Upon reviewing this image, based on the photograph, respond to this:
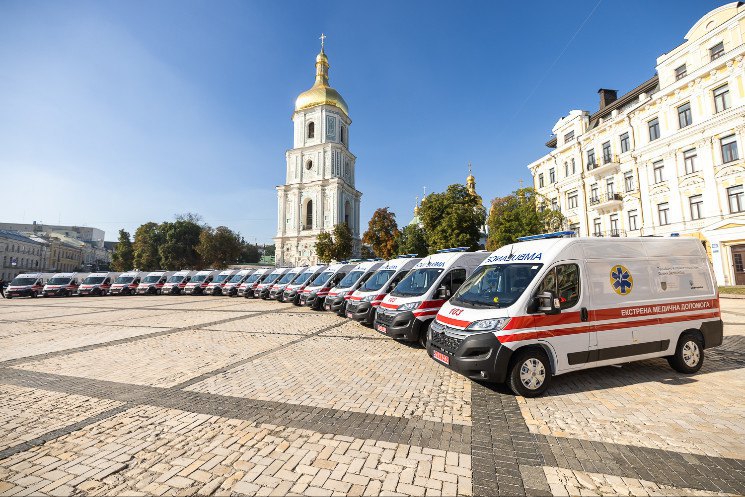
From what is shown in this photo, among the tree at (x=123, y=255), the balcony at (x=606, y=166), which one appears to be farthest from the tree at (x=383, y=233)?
the tree at (x=123, y=255)

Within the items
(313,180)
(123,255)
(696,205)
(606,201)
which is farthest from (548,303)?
(123,255)

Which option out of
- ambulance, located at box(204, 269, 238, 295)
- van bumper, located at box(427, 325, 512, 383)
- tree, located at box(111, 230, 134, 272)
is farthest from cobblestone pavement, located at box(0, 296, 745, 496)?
tree, located at box(111, 230, 134, 272)

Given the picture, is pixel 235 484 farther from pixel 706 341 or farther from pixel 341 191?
pixel 341 191

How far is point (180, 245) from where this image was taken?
51562mm

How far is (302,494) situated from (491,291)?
4103 millimetres

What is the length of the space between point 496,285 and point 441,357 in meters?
1.54

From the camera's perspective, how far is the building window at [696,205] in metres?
23.1

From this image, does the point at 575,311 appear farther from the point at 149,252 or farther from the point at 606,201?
the point at 149,252

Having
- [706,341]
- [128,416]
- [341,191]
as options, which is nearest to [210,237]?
[341,191]

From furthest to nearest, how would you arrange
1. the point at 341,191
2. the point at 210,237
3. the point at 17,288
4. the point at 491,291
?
1. the point at 341,191
2. the point at 210,237
3. the point at 17,288
4. the point at 491,291

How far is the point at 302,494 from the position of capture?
9.34 ft

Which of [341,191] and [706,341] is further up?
[341,191]

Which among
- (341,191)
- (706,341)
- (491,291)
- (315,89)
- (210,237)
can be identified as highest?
(315,89)

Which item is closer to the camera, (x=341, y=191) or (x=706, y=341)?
(x=706, y=341)
